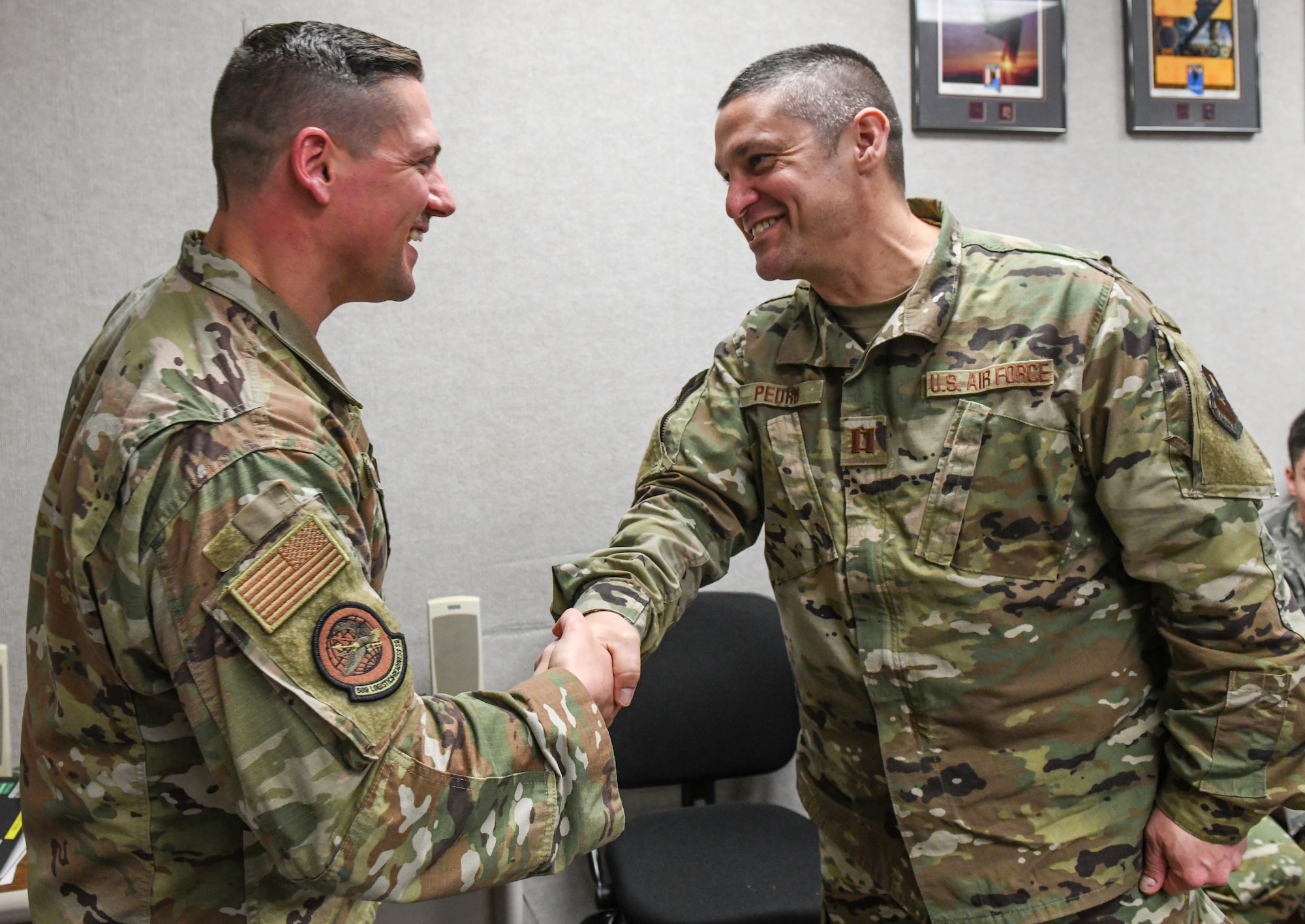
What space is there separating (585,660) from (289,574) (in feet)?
1.69

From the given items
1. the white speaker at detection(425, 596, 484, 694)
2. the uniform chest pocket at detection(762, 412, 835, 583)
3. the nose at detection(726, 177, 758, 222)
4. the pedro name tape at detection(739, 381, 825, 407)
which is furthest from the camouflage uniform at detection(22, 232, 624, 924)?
the white speaker at detection(425, 596, 484, 694)

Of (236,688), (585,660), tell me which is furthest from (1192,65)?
(236,688)

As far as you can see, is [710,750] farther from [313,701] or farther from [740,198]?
[313,701]

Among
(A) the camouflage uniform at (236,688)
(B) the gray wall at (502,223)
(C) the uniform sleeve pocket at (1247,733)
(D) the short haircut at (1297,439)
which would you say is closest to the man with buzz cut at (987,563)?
(C) the uniform sleeve pocket at (1247,733)

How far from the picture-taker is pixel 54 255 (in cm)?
237

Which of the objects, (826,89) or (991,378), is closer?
(991,378)

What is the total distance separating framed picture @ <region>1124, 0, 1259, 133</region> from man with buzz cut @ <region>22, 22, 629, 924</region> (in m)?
2.46

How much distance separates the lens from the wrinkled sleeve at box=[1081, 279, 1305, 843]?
1.39m

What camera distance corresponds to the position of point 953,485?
4.91ft

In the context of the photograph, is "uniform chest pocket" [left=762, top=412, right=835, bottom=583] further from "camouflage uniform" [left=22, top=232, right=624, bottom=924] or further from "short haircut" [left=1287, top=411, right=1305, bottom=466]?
"short haircut" [left=1287, top=411, right=1305, bottom=466]

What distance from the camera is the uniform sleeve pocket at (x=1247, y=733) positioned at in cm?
138

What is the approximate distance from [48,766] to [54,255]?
1662mm

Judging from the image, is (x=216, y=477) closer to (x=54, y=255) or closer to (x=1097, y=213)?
(x=54, y=255)

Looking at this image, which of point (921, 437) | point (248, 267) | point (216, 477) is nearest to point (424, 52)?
point (248, 267)
